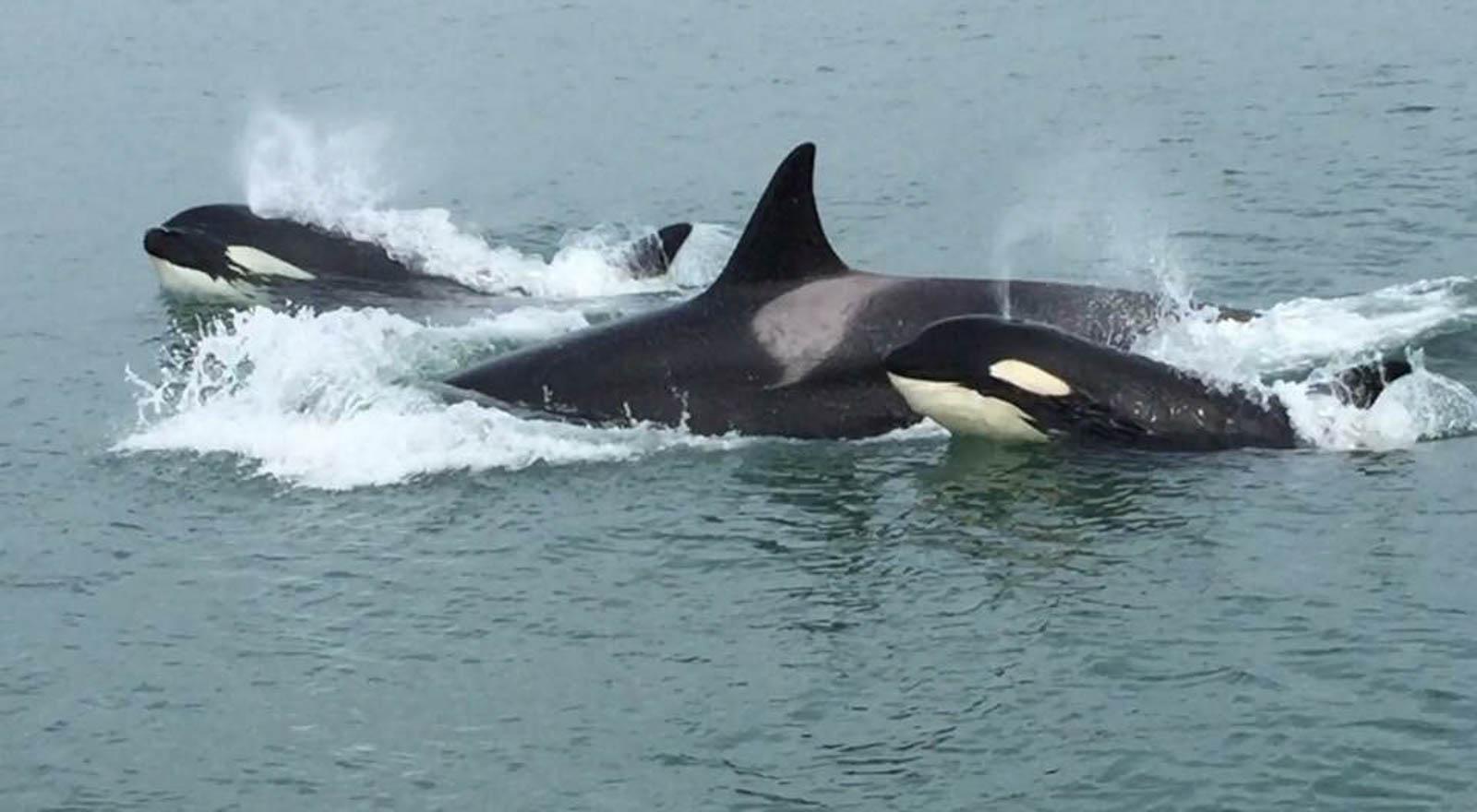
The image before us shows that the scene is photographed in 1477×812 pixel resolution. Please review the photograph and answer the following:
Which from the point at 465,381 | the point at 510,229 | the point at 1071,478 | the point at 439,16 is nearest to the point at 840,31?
the point at 439,16

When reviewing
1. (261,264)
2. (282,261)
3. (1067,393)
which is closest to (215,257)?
(261,264)

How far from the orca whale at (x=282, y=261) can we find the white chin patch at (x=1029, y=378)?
10259 mm

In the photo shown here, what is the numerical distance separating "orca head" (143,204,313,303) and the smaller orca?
11.6m

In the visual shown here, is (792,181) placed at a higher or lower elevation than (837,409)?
higher

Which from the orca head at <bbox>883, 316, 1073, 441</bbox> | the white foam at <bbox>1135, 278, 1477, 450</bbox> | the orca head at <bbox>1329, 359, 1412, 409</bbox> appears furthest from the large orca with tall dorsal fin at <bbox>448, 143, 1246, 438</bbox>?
the orca head at <bbox>1329, 359, 1412, 409</bbox>

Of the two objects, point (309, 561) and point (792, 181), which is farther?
point (792, 181)

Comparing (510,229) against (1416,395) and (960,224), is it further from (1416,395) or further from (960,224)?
(1416,395)

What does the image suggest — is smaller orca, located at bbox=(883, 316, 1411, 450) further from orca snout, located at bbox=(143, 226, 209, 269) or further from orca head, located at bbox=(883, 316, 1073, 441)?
orca snout, located at bbox=(143, 226, 209, 269)

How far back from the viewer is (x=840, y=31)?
4519 cm

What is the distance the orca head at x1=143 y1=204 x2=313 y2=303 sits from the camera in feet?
95.0

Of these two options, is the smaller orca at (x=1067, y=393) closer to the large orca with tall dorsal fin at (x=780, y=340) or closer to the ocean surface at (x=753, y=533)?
the ocean surface at (x=753, y=533)

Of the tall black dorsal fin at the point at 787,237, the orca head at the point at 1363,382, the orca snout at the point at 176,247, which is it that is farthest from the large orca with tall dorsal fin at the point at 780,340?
the orca snout at the point at 176,247

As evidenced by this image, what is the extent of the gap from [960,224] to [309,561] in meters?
14.0

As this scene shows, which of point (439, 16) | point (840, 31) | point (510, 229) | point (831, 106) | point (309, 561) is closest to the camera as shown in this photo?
point (309, 561)
